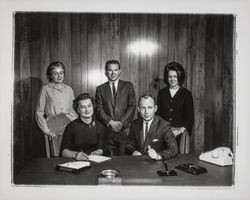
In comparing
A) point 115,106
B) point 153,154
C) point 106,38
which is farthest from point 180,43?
point 153,154

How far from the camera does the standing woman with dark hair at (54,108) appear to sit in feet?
7.16

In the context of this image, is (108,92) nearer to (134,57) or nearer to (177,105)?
(134,57)

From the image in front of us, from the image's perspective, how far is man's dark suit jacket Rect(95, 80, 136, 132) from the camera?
2.21 meters

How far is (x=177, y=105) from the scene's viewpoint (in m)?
2.22

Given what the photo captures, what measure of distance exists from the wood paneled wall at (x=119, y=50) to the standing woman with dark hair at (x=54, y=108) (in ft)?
0.14

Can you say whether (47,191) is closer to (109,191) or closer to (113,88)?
(109,191)

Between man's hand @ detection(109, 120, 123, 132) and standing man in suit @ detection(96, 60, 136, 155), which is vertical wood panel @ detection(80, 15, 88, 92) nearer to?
standing man in suit @ detection(96, 60, 136, 155)

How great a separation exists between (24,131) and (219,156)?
139 cm

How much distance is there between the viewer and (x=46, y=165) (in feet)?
7.04

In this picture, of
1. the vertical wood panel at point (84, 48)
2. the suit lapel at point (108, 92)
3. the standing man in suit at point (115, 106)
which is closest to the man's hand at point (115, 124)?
the standing man in suit at point (115, 106)

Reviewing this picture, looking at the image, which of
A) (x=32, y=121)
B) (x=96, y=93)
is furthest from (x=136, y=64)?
(x=32, y=121)

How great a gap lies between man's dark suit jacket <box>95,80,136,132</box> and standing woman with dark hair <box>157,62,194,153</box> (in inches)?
8.1

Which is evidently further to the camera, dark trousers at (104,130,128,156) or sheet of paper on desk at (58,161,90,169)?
dark trousers at (104,130,128,156)

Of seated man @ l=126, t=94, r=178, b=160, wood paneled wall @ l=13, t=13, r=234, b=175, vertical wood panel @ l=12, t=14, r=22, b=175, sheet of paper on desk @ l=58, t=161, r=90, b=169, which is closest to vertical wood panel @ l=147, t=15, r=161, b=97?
wood paneled wall @ l=13, t=13, r=234, b=175
